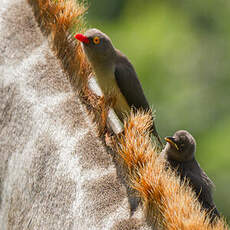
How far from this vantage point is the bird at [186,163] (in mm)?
4477

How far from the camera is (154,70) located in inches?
566

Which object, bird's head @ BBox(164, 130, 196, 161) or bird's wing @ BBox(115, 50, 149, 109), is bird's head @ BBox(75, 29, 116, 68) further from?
bird's head @ BBox(164, 130, 196, 161)

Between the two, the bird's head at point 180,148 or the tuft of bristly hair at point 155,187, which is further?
the bird's head at point 180,148

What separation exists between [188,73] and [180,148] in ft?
34.2

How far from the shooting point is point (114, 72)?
5172 mm

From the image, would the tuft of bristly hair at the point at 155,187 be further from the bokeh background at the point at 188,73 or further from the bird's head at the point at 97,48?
the bokeh background at the point at 188,73

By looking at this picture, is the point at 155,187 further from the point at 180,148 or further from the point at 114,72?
the point at 114,72

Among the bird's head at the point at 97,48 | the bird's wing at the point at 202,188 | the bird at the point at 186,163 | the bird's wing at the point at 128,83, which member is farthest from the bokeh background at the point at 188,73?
the bird's wing at the point at 202,188

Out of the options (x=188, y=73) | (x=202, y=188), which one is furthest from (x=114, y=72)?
(x=188, y=73)

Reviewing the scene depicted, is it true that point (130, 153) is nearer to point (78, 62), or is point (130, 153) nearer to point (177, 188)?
point (177, 188)

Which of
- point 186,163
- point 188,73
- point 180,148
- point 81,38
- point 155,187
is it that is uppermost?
point 81,38

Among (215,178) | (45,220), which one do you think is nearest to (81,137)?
(45,220)

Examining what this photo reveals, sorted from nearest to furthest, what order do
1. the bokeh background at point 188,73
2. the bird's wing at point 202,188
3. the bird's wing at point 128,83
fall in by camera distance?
the bird's wing at point 202,188, the bird's wing at point 128,83, the bokeh background at point 188,73

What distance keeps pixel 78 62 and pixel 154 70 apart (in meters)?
10.5
